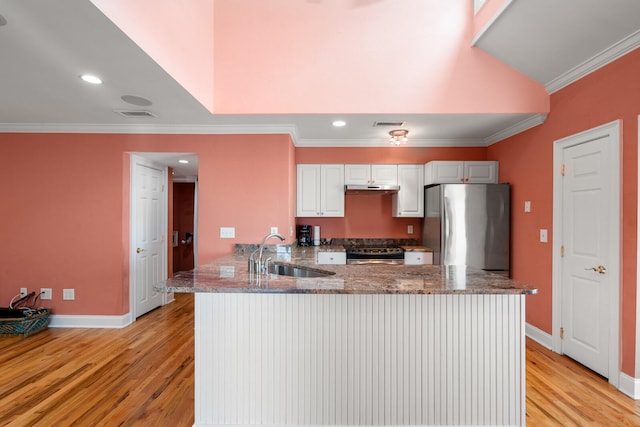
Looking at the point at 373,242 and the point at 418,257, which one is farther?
the point at 373,242

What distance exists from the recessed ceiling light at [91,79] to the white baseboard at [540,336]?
15.2 feet

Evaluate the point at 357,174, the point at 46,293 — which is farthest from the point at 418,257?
the point at 46,293

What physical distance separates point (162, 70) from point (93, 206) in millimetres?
2332

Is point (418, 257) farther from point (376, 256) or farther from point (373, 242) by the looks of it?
point (373, 242)

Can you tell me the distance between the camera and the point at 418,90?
10.5 ft

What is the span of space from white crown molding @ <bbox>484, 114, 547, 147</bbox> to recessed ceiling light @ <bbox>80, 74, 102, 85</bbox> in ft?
13.2

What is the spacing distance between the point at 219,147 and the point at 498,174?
11.7 ft

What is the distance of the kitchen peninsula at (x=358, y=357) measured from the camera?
176 centimetres

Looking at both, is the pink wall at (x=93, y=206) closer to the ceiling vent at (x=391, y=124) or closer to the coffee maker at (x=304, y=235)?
the coffee maker at (x=304, y=235)

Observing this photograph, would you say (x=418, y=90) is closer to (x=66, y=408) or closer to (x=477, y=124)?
(x=477, y=124)

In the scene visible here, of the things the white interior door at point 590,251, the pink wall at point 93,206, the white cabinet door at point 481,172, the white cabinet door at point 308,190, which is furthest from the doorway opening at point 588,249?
the pink wall at point 93,206

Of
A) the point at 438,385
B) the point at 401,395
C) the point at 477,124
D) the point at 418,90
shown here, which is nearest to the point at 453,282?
the point at 438,385

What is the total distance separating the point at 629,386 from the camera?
2.30 m

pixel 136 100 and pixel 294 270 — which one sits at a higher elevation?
pixel 136 100
